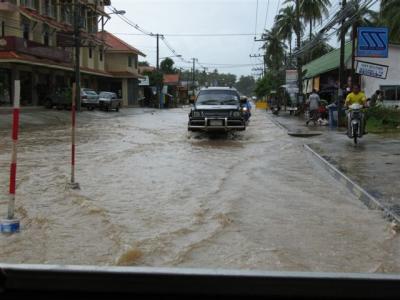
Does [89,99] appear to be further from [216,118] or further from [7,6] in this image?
[216,118]

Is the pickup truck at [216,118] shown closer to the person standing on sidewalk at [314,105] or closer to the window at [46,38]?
the person standing on sidewalk at [314,105]

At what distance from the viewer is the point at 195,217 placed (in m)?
7.66

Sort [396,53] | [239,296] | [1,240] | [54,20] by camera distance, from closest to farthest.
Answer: [239,296] → [1,240] → [396,53] → [54,20]

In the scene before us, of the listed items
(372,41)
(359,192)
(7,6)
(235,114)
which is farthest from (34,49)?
(359,192)

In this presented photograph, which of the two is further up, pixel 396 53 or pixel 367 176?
pixel 396 53

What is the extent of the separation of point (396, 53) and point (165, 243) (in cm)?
3518

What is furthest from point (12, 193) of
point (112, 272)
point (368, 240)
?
point (112, 272)

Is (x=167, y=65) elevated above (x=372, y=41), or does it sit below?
above

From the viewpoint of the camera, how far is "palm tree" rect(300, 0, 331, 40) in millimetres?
57688

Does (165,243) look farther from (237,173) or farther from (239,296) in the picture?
(237,173)

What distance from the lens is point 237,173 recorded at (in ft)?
39.3

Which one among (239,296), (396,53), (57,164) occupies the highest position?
(396,53)

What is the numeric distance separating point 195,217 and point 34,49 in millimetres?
33972

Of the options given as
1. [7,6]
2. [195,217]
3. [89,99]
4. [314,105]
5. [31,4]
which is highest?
[31,4]
